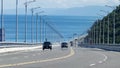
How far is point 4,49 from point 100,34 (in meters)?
114

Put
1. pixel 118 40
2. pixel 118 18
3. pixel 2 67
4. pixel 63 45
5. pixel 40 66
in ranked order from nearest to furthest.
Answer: pixel 2 67 → pixel 40 66 → pixel 63 45 → pixel 118 40 → pixel 118 18

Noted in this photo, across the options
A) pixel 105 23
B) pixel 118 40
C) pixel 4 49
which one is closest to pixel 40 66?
pixel 4 49

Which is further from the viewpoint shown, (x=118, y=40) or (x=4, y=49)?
(x=118, y=40)

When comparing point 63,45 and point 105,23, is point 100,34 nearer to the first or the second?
point 105,23

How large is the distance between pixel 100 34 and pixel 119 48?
3458 inches

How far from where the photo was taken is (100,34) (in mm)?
184625

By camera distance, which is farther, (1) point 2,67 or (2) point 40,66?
(2) point 40,66

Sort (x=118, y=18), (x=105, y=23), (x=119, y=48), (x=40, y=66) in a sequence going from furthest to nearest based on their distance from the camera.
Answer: (x=105, y=23)
(x=118, y=18)
(x=119, y=48)
(x=40, y=66)

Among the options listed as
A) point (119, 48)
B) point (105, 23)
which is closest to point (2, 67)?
point (119, 48)

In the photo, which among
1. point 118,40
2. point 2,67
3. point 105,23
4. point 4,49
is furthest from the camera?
point 105,23

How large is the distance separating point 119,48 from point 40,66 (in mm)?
62062

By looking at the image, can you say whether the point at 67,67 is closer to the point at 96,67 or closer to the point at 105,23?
the point at 96,67

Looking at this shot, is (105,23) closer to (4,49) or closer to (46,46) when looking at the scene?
(46,46)

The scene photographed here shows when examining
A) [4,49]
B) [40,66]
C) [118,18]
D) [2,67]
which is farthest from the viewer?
[118,18]
